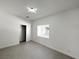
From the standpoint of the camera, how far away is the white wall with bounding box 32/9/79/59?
2.69 m

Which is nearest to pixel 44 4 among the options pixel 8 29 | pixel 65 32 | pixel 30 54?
pixel 65 32

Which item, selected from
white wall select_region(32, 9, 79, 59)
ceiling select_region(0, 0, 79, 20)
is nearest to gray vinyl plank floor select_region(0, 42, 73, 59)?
white wall select_region(32, 9, 79, 59)

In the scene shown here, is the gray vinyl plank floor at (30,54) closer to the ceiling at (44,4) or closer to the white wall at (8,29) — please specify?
the white wall at (8,29)

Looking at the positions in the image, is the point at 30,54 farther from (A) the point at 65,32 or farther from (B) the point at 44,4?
(B) the point at 44,4

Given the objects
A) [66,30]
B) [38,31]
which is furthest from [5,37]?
[66,30]

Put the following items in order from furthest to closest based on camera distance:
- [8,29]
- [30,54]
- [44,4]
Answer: [8,29] → [30,54] → [44,4]

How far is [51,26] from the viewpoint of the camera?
4.10m

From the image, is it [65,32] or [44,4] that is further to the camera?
[65,32]

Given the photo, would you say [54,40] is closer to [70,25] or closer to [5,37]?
[70,25]

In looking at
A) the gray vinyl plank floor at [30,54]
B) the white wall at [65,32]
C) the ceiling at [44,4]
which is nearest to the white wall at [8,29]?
the gray vinyl plank floor at [30,54]

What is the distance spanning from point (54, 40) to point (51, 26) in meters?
0.97

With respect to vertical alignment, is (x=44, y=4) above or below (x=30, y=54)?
above

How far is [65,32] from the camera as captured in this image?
10.3 feet

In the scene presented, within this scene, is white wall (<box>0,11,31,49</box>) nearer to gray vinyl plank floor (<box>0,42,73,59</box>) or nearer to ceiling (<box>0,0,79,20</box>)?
gray vinyl plank floor (<box>0,42,73,59</box>)
